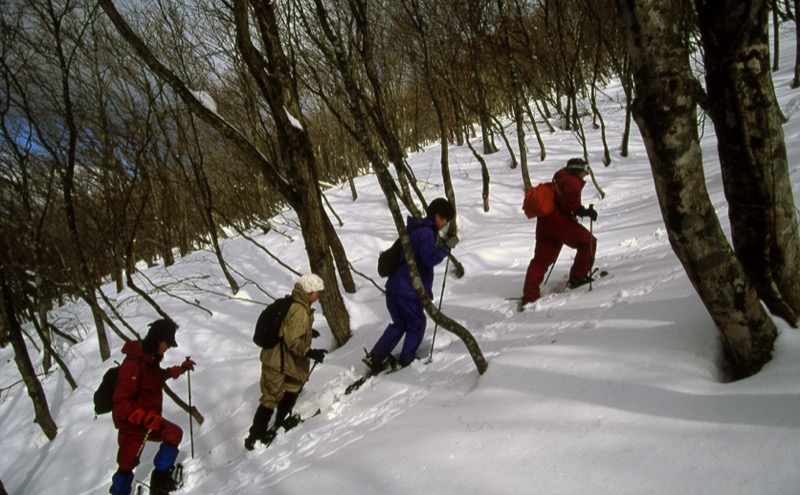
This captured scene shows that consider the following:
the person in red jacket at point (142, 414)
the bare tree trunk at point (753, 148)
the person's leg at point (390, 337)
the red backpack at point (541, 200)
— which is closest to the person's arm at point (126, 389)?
the person in red jacket at point (142, 414)

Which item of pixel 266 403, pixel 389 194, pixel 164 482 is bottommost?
pixel 164 482

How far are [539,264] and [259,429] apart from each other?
11.5 feet

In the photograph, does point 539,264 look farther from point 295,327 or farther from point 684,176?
point 684,176

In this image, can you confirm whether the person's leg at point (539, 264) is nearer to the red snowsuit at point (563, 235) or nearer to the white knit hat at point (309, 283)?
the red snowsuit at point (563, 235)

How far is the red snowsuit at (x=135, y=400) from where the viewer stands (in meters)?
3.91

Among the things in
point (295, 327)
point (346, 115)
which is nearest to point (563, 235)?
point (295, 327)

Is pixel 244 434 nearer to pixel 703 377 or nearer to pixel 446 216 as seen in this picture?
pixel 446 216

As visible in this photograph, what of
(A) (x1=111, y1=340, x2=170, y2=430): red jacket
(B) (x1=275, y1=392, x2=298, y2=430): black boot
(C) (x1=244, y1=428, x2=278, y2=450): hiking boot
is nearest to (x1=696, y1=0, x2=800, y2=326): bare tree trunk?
(B) (x1=275, y1=392, x2=298, y2=430): black boot

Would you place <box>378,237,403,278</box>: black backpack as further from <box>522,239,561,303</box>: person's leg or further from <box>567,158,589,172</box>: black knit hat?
<box>567,158,589,172</box>: black knit hat

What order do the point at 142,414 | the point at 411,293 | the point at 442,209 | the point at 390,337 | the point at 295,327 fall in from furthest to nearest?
the point at 390,337 < the point at 411,293 < the point at 442,209 < the point at 295,327 < the point at 142,414

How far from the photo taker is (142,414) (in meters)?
3.91

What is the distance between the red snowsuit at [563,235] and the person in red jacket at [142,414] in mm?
3920

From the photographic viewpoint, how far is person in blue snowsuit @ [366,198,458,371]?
4.11m

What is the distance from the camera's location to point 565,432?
7.54 ft
